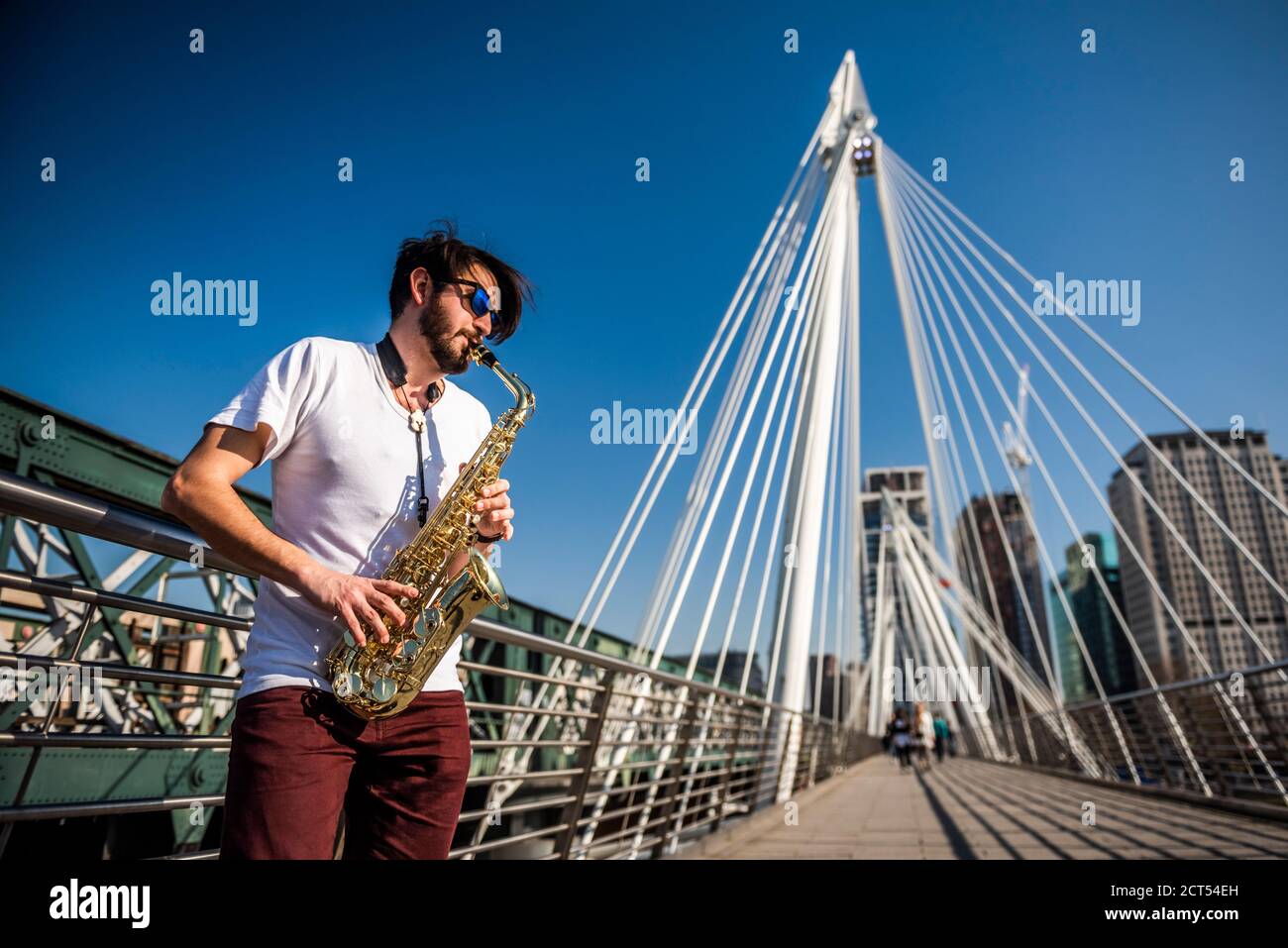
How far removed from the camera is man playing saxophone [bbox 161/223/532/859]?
4.26 feet

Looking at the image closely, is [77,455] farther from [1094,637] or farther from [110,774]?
[1094,637]

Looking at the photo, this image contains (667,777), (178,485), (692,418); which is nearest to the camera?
(178,485)

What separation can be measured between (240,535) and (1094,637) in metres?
129

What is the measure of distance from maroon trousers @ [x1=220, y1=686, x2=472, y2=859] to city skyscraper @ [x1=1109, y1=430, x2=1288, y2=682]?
55.0m

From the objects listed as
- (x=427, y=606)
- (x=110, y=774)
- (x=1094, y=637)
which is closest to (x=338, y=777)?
(x=427, y=606)

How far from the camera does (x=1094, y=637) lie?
111312 mm

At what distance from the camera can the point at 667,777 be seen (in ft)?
15.6

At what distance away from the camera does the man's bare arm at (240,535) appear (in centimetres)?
129

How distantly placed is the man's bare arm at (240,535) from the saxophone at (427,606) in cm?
6

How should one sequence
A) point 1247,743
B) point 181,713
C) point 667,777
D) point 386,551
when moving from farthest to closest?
point 181,713 → point 1247,743 → point 667,777 → point 386,551
